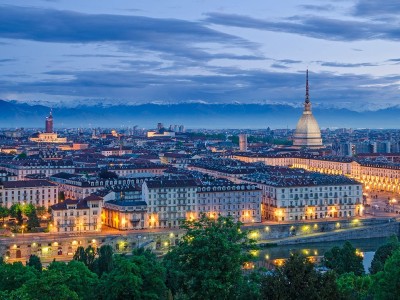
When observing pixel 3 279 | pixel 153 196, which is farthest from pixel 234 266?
pixel 153 196

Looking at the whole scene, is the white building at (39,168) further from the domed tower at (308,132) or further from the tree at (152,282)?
the domed tower at (308,132)

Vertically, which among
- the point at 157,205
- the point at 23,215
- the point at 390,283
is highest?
the point at 390,283

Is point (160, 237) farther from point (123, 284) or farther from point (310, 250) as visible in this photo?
point (123, 284)

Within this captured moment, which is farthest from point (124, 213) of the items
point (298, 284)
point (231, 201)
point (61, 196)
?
point (298, 284)

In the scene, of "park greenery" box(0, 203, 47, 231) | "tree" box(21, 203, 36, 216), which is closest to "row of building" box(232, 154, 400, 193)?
"park greenery" box(0, 203, 47, 231)

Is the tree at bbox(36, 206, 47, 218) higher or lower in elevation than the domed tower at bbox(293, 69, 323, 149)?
lower

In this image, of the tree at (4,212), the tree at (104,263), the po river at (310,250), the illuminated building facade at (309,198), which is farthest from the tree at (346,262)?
the tree at (4,212)

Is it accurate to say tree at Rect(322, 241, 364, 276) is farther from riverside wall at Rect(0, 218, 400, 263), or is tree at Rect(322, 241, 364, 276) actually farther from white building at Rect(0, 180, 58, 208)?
white building at Rect(0, 180, 58, 208)
